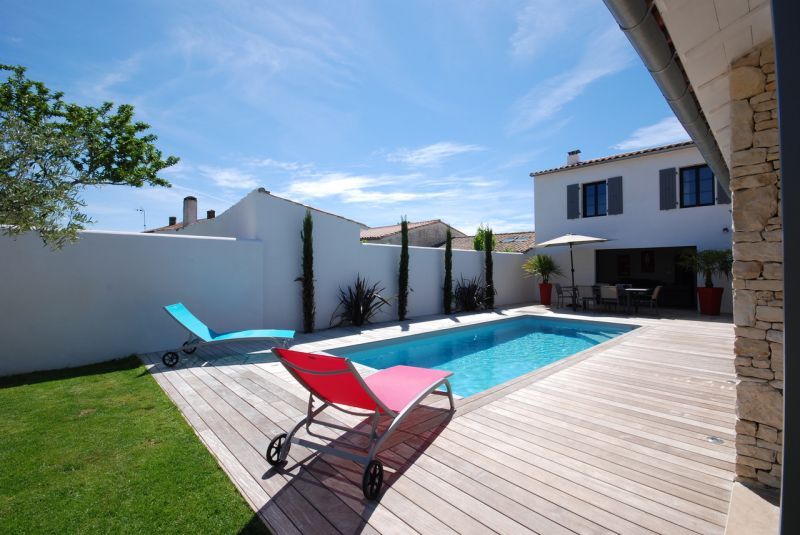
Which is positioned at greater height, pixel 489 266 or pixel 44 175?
pixel 44 175

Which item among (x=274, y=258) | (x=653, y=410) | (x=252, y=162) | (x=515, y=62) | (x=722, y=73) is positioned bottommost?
(x=653, y=410)

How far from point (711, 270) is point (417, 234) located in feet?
47.7

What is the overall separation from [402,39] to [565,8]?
3470 millimetres

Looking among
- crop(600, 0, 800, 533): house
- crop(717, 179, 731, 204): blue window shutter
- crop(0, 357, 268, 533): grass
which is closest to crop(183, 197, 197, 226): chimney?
crop(0, 357, 268, 533): grass

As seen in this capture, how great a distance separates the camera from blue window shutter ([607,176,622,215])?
48.0 ft

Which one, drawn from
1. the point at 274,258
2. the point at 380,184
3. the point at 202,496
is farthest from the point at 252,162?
the point at 202,496

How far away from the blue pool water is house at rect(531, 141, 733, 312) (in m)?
5.43

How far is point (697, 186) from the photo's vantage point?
13.0 metres

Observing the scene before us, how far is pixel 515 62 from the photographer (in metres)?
8.77

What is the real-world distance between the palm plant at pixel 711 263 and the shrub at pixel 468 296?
7018 mm

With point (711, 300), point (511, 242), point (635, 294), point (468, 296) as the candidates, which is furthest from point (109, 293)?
point (511, 242)

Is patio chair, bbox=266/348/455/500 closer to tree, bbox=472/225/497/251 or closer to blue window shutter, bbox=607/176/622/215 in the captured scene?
tree, bbox=472/225/497/251

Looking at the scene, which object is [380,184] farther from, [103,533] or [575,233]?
[103,533]

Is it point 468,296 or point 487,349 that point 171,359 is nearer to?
point 487,349
